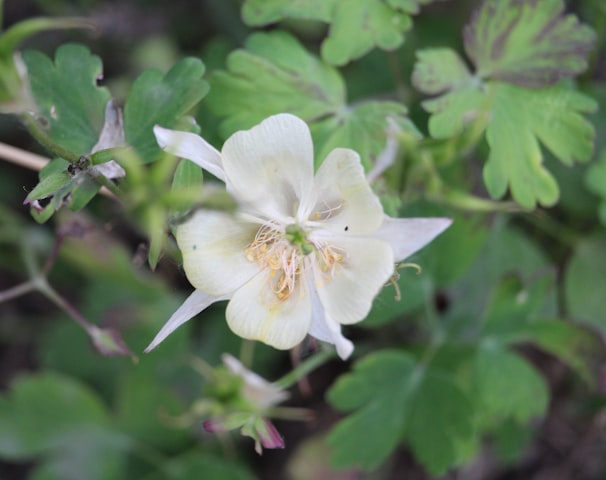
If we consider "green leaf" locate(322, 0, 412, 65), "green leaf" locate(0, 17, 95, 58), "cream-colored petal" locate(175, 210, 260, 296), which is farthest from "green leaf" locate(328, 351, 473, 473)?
"green leaf" locate(0, 17, 95, 58)

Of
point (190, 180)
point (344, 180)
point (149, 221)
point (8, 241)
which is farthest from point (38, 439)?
point (149, 221)

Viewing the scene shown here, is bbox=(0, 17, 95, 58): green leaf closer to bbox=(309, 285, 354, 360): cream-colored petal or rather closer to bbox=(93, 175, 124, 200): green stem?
bbox=(93, 175, 124, 200): green stem

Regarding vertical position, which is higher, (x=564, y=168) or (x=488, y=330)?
(x=564, y=168)

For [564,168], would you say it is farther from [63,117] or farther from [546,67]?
[63,117]

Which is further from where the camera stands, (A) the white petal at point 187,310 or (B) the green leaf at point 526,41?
(B) the green leaf at point 526,41

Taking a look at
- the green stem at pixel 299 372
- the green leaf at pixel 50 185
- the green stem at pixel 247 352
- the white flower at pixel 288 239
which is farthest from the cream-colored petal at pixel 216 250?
the green stem at pixel 247 352

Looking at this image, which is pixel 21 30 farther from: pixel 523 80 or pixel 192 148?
pixel 523 80

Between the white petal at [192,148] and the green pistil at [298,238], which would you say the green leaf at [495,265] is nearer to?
the green pistil at [298,238]
